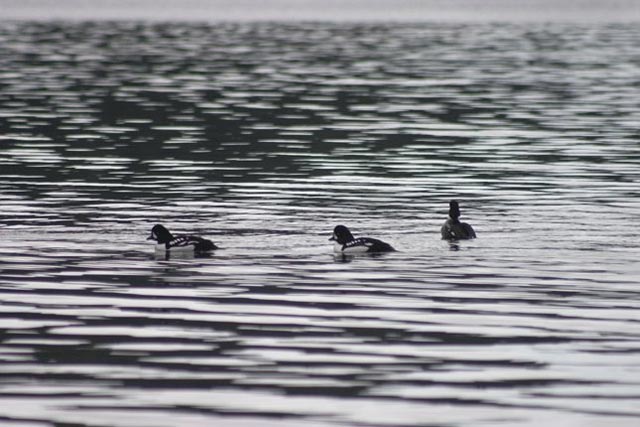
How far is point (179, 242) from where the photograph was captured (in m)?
27.2

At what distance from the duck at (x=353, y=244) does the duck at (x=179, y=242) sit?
186cm

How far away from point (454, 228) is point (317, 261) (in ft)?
7.93

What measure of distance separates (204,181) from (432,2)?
162m

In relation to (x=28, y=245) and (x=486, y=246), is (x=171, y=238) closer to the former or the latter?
(x=28, y=245)

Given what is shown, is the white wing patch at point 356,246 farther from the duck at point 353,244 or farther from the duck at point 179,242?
the duck at point 179,242

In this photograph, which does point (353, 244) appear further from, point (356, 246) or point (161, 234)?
point (161, 234)

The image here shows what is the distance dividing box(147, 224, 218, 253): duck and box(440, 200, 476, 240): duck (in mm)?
3520

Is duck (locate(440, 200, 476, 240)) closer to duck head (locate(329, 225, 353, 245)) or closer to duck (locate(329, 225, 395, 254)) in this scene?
duck (locate(329, 225, 395, 254))

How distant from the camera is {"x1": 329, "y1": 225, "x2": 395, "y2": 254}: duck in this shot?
26953mm

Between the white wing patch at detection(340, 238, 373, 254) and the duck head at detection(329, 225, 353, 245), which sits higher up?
the duck head at detection(329, 225, 353, 245)

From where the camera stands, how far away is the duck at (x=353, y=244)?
1061 inches

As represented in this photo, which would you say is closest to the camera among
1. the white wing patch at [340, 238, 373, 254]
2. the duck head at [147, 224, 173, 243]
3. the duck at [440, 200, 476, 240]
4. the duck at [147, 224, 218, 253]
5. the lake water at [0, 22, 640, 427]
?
the lake water at [0, 22, 640, 427]

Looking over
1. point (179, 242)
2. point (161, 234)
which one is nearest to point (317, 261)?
point (179, 242)

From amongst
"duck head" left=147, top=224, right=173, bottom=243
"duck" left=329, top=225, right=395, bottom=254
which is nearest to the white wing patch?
"duck" left=329, top=225, right=395, bottom=254
